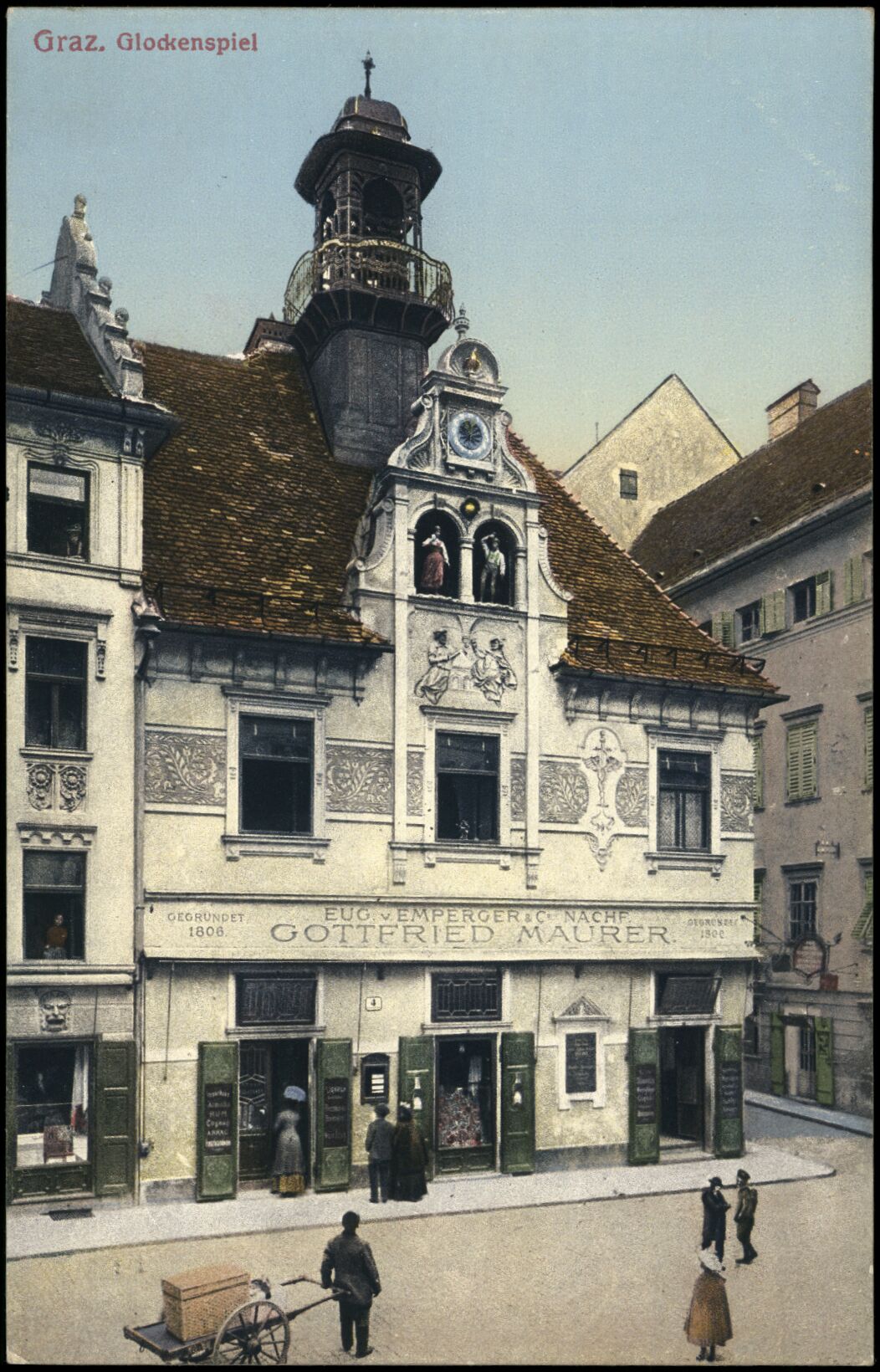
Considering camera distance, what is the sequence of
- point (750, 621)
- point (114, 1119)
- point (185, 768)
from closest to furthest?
point (114, 1119)
point (185, 768)
point (750, 621)

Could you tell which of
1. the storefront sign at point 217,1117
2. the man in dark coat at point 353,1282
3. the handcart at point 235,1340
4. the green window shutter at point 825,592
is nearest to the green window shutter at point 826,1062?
the green window shutter at point 825,592

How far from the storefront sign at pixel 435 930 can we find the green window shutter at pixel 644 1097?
4.64 ft

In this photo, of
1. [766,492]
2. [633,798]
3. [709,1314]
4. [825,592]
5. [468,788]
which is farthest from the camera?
[766,492]

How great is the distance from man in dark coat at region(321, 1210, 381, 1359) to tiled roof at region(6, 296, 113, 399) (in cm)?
1173

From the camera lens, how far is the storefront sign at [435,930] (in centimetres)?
1856

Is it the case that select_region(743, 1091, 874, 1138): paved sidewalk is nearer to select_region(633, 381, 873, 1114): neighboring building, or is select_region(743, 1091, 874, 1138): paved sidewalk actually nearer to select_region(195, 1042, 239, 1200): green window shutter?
select_region(633, 381, 873, 1114): neighboring building

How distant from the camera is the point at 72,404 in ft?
60.1

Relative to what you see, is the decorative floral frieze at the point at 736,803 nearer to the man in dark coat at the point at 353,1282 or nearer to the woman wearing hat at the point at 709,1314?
the woman wearing hat at the point at 709,1314

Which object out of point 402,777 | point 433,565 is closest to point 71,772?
point 402,777

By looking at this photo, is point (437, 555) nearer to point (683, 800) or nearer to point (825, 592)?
point (683, 800)

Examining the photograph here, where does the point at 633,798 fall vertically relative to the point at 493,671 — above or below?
below

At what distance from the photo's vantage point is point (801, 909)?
2827 cm

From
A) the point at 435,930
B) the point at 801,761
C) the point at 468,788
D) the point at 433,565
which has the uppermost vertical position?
the point at 433,565

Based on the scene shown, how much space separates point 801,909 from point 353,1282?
1752cm
